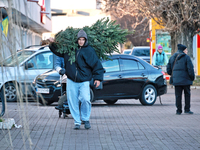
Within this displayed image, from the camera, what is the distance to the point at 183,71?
952cm

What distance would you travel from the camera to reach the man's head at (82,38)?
23.0ft

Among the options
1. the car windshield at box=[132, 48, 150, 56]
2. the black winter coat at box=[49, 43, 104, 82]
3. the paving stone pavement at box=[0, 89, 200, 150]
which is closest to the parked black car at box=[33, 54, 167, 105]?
the paving stone pavement at box=[0, 89, 200, 150]

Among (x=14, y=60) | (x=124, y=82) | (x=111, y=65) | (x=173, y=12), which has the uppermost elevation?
(x=173, y=12)

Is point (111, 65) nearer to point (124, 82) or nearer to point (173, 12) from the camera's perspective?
point (124, 82)

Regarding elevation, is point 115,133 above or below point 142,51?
below

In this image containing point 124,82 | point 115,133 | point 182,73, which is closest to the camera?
point 115,133

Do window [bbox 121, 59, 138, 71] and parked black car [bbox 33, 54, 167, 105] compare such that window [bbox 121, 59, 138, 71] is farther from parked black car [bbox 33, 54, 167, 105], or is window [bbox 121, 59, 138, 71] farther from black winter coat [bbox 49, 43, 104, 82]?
black winter coat [bbox 49, 43, 104, 82]

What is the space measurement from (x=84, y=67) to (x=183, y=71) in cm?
334

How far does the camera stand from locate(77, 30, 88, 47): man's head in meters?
7.02

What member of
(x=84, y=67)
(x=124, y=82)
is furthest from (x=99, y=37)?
(x=124, y=82)

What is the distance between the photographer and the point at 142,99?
38.8 ft

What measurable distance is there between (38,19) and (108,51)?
756 inches

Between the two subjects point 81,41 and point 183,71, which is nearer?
point 81,41

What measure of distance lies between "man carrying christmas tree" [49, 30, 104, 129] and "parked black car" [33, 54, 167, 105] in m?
3.84
